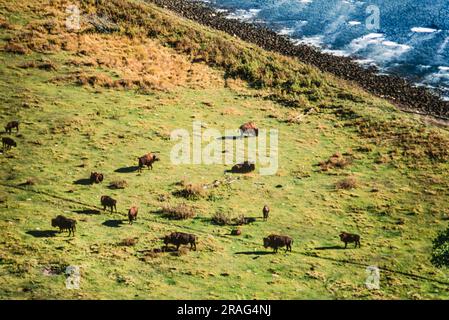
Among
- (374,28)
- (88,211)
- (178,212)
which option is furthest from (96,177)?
(374,28)

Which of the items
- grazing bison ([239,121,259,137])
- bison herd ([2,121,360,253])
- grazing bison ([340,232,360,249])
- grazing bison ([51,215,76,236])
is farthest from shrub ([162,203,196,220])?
grazing bison ([239,121,259,137])

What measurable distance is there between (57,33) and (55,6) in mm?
8203

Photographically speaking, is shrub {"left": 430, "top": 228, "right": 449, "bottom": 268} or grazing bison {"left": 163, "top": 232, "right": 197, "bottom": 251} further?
grazing bison {"left": 163, "top": 232, "right": 197, "bottom": 251}

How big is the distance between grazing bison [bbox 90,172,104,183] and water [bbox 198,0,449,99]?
4346 centimetres

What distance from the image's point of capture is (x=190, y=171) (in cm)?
3453

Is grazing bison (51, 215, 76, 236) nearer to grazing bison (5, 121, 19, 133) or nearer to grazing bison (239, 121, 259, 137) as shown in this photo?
grazing bison (5, 121, 19, 133)

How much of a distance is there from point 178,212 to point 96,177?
20.4 feet

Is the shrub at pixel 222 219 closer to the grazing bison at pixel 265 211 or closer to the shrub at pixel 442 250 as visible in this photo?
the grazing bison at pixel 265 211

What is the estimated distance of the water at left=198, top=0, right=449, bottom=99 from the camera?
69000 millimetres

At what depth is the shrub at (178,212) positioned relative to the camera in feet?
91.5

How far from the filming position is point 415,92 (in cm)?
5919

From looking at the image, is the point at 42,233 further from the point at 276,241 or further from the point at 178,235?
the point at 276,241
